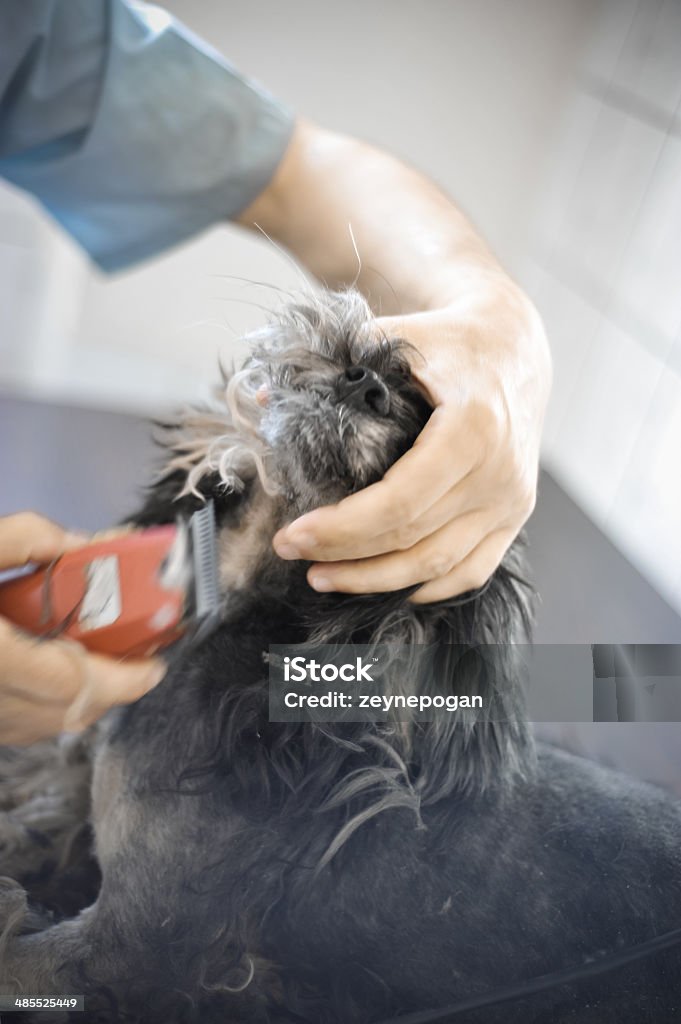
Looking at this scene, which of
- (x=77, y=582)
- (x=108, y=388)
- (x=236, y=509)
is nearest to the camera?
(x=77, y=582)

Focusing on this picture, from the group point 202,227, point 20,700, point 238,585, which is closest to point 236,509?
point 238,585

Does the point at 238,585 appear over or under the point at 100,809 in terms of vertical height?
over

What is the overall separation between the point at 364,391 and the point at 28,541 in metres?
0.18

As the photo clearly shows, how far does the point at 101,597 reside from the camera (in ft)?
1.25

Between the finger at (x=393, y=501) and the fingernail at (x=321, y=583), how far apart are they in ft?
0.11

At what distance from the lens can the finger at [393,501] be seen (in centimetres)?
Result: 40

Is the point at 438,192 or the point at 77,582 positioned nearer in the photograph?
the point at 77,582

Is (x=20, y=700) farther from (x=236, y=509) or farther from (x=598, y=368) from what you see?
(x=598, y=368)

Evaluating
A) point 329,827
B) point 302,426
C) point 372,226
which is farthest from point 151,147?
point 329,827

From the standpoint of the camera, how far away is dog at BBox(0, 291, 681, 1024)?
1.42 feet

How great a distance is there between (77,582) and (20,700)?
91mm

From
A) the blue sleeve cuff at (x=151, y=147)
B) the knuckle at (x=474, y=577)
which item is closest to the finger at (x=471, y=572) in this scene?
the knuckle at (x=474, y=577)

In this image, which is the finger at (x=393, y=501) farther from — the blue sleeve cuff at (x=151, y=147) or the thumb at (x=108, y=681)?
the blue sleeve cuff at (x=151, y=147)

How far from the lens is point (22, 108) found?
0.58 meters
